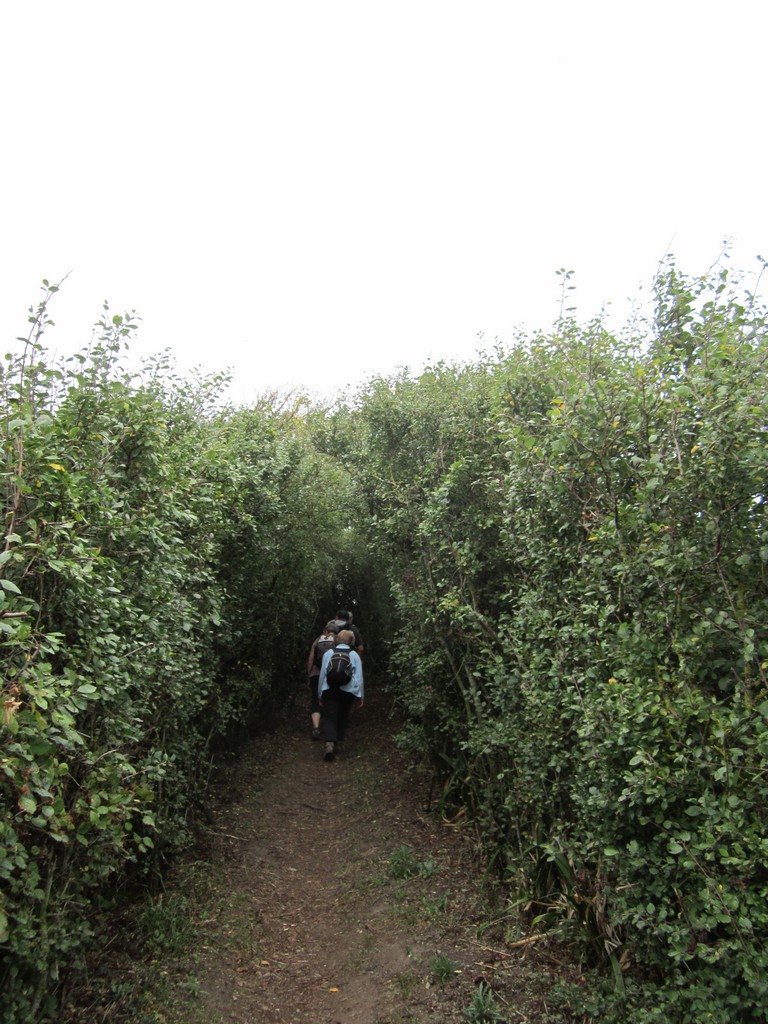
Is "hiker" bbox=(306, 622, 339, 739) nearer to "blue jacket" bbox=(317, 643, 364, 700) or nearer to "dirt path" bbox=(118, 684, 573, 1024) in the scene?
"blue jacket" bbox=(317, 643, 364, 700)

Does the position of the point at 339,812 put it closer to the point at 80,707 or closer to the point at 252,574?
the point at 252,574

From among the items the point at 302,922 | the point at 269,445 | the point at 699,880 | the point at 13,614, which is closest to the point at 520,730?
the point at 699,880

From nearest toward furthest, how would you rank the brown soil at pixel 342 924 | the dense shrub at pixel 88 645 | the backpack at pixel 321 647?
1. the dense shrub at pixel 88 645
2. the brown soil at pixel 342 924
3. the backpack at pixel 321 647

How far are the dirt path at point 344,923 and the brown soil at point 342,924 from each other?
0.01 m

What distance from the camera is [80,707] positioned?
2.83 metres

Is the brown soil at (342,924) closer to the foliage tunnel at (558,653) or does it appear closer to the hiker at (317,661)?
the foliage tunnel at (558,653)

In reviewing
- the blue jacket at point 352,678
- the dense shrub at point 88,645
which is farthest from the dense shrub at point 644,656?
the blue jacket at point 352,678

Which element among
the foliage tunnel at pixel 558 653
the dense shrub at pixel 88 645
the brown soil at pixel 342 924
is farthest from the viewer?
the brown soil at pixel 342 924

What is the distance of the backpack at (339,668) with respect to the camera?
350 inches

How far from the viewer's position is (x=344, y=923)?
5.30m

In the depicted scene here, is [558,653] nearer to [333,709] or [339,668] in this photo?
[339,668]

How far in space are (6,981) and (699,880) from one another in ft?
8.95

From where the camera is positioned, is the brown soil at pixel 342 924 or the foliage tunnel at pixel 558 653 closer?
the foliage tunnel at pixel 558 653

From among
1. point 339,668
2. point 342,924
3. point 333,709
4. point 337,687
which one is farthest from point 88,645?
point 333,709
